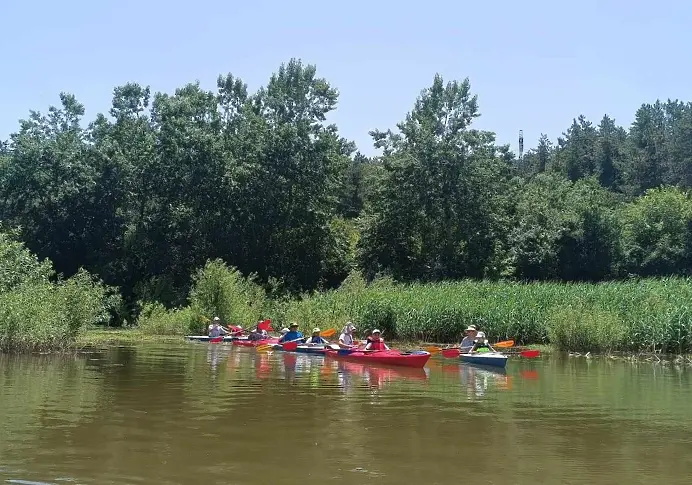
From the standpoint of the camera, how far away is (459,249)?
56.3 m

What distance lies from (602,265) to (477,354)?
34496 mm

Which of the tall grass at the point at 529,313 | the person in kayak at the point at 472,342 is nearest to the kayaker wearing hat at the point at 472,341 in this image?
the person in kayak at the point at 472,342

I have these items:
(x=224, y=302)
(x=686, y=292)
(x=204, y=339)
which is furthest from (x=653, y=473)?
(x=224, y=302)

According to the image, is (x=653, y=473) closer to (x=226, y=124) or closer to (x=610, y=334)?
(x=610, y=334)

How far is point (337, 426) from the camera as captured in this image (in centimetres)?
1357

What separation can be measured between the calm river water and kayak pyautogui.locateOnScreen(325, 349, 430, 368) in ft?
1.56

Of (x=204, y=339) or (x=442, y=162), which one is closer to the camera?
(x=204, y=339)

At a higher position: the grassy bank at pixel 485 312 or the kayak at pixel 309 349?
the grassy bank at pixel 485 312

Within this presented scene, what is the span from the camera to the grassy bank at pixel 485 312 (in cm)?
2869

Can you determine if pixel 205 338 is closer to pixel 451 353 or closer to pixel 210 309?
pixel 210 309

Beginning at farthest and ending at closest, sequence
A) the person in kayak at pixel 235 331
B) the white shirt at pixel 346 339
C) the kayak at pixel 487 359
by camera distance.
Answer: the person in kayak at pixel 235 331, the white shirt at pixel 346 339, the kayak at pixel 487 359

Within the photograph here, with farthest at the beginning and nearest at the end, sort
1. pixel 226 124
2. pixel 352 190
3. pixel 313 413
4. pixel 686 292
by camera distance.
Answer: pixel 352 190, pixel 226 124, pixel 686 292, pixel 313 413

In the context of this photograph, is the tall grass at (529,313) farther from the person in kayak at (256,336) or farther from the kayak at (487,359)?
the kayak at (487,359)

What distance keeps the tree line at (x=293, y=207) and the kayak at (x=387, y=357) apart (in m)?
26.7
